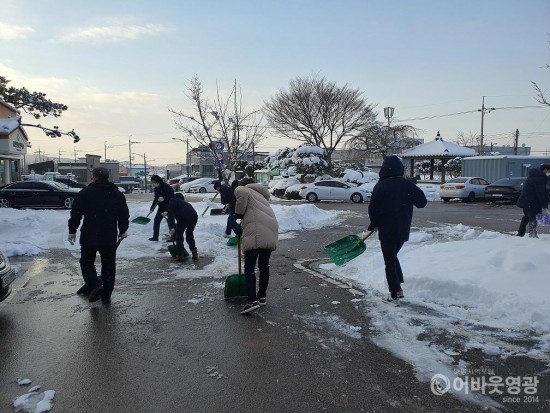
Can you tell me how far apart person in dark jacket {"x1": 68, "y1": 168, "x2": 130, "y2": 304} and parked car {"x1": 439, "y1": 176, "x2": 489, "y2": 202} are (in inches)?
903

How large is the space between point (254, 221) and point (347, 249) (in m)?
1.75

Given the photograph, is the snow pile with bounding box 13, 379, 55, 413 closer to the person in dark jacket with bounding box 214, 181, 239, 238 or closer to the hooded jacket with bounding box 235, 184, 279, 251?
the hooded jacket with bounding box 235, 184, 279, 251

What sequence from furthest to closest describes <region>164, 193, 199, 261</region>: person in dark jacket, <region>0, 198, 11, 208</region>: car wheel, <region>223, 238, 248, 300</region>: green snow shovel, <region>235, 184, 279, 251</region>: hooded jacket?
<region>0, 198, 11, 208</region>: car wheel → <region>164, 193, 199, 261</region>: person in dark jacket → <region>223, 238, 248, 300</region>: green snow shovel → <region>235, 184, 279, 251</region>: hooded jacket

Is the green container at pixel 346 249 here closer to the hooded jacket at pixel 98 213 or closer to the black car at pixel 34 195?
the hooded jacket at pixel 98 213

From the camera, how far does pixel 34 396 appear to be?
3.21m

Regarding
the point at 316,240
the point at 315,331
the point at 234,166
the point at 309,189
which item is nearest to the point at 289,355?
the point at 315,331

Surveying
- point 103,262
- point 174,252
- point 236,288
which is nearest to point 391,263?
point 236,288

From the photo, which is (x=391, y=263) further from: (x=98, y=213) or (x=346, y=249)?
(x=98, y=213)

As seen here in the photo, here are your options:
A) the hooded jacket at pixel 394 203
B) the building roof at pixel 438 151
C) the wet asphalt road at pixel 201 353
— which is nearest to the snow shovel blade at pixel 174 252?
the wet asphalt road at pixel 201 353

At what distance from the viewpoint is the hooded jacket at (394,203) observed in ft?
17.4

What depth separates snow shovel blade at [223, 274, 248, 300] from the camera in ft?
18.7

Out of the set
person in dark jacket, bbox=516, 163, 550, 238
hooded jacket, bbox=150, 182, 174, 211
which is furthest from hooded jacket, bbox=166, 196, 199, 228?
person in dark jacket, bbox=516, 163, 550, 238

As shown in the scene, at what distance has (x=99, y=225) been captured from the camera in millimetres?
5539

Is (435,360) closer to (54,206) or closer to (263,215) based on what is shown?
(263,215)
